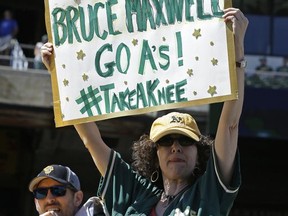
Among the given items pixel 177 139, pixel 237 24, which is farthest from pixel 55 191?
pixel 237 24

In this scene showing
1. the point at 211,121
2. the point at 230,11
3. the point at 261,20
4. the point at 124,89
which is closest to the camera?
the point at 230,11

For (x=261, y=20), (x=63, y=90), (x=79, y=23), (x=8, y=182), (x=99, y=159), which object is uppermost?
(x=79, y=23)

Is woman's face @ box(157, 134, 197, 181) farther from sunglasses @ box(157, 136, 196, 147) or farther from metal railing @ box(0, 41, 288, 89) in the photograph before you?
metal railing @ box(0, 41, 288, 89)

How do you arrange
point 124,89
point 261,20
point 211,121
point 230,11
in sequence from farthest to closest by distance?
1. point 261,20
2. point 211,121
3. point 124,89
4. point 230,11

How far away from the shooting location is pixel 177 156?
160 inches

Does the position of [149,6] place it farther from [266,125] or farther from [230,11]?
[266,125]

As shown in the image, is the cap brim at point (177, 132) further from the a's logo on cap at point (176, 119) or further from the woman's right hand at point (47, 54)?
the woman's right hand at point (47, 54)

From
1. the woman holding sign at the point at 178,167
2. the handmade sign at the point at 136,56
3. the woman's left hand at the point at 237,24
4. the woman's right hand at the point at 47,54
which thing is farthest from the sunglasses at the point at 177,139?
the woman's right hand at the point at 47,54

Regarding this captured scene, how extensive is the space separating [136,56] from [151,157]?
51cm

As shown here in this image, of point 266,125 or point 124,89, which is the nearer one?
point 124,89

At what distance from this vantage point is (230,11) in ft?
13.0

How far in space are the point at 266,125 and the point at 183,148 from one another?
9593 millimetres

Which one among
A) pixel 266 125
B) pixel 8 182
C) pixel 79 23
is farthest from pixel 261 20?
pixel 79 23

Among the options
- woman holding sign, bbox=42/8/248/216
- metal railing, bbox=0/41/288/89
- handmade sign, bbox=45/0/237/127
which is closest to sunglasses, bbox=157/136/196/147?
woman holding sign, bbox=42/8/248/216
